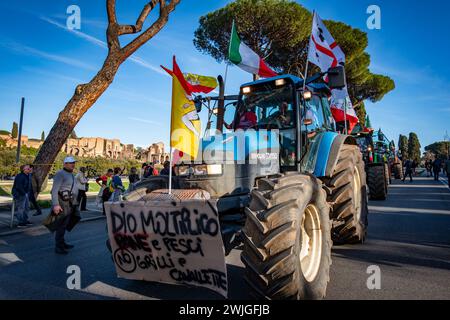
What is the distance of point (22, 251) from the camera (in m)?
5.65

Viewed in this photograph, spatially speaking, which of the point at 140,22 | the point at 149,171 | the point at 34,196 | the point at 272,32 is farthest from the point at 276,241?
the point at 272,32

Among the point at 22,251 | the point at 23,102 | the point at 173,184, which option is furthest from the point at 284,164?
the point at 23,102

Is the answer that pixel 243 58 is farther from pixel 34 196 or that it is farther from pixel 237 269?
pixel 34 196

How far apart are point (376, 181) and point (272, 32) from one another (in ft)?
36.6

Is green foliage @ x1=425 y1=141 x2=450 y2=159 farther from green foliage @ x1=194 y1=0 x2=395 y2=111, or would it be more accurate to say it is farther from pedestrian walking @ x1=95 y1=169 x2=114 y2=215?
pedestrian walking @ x1=95 y1=169 x2=114 y2=215

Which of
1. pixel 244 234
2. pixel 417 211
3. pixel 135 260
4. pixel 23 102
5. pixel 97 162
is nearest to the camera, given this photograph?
pixel 244 234

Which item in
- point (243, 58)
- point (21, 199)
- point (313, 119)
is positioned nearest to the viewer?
point (313, 119)

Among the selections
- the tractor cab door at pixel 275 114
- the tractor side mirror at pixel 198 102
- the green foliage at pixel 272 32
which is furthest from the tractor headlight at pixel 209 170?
the green foliage at pixel 272 32

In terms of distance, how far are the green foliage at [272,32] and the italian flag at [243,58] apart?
1036 centimetres

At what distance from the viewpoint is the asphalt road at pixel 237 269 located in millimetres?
3465

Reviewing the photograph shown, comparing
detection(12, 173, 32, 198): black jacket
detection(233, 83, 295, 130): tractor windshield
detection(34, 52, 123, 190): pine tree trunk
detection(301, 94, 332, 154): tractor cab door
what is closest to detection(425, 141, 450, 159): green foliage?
detection(34, 52, 123, 190): pine tree trunk

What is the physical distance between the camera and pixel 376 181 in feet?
37.5

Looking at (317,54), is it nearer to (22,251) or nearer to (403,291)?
(403,291)
